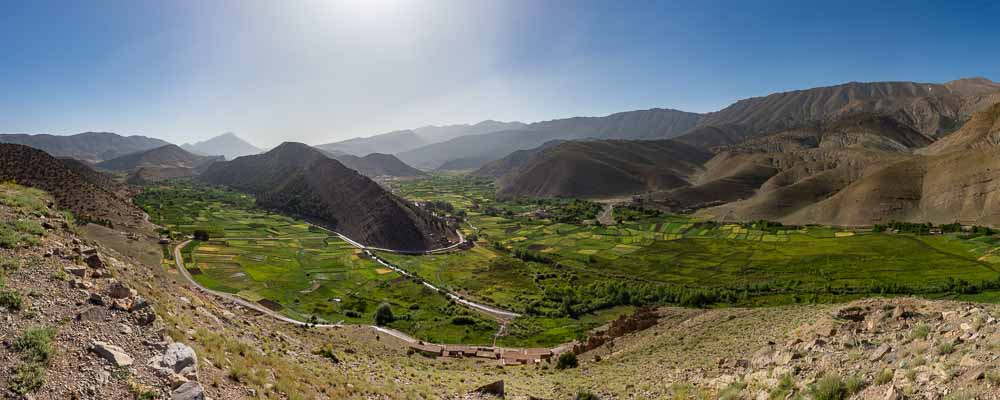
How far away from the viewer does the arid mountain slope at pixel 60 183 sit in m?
69.9

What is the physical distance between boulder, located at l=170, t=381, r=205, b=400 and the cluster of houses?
34409 mm

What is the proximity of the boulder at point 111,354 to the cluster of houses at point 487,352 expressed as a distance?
34959mm

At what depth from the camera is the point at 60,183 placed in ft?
255

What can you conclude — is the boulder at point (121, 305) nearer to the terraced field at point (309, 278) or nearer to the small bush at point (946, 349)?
the small bush at point (946, 349)

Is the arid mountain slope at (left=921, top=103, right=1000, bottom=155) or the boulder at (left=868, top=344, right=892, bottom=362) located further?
the arid mountain slope at (left=921, top=103, right=1000, bottom=155)

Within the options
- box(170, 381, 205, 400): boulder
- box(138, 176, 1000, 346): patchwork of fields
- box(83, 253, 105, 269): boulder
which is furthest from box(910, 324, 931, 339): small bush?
box(138, 176, 1000, 346): patchwork of fields

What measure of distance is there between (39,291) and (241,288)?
6394 cm

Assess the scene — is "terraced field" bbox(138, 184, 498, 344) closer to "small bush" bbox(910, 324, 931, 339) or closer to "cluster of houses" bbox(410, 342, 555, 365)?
"cluster of houses" bbox(410, 342, 555, 365)

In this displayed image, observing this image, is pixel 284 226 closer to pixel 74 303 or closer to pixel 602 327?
pixel 602 327

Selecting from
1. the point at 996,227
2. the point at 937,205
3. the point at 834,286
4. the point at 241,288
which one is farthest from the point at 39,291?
the point at 937,205

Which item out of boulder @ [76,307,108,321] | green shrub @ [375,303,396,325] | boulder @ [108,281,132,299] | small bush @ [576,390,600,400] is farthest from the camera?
green shrub @ [375,303,396,325]

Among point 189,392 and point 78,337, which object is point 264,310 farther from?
point 189,392

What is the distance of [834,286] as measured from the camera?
2785 inches

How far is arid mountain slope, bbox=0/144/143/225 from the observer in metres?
69.9
